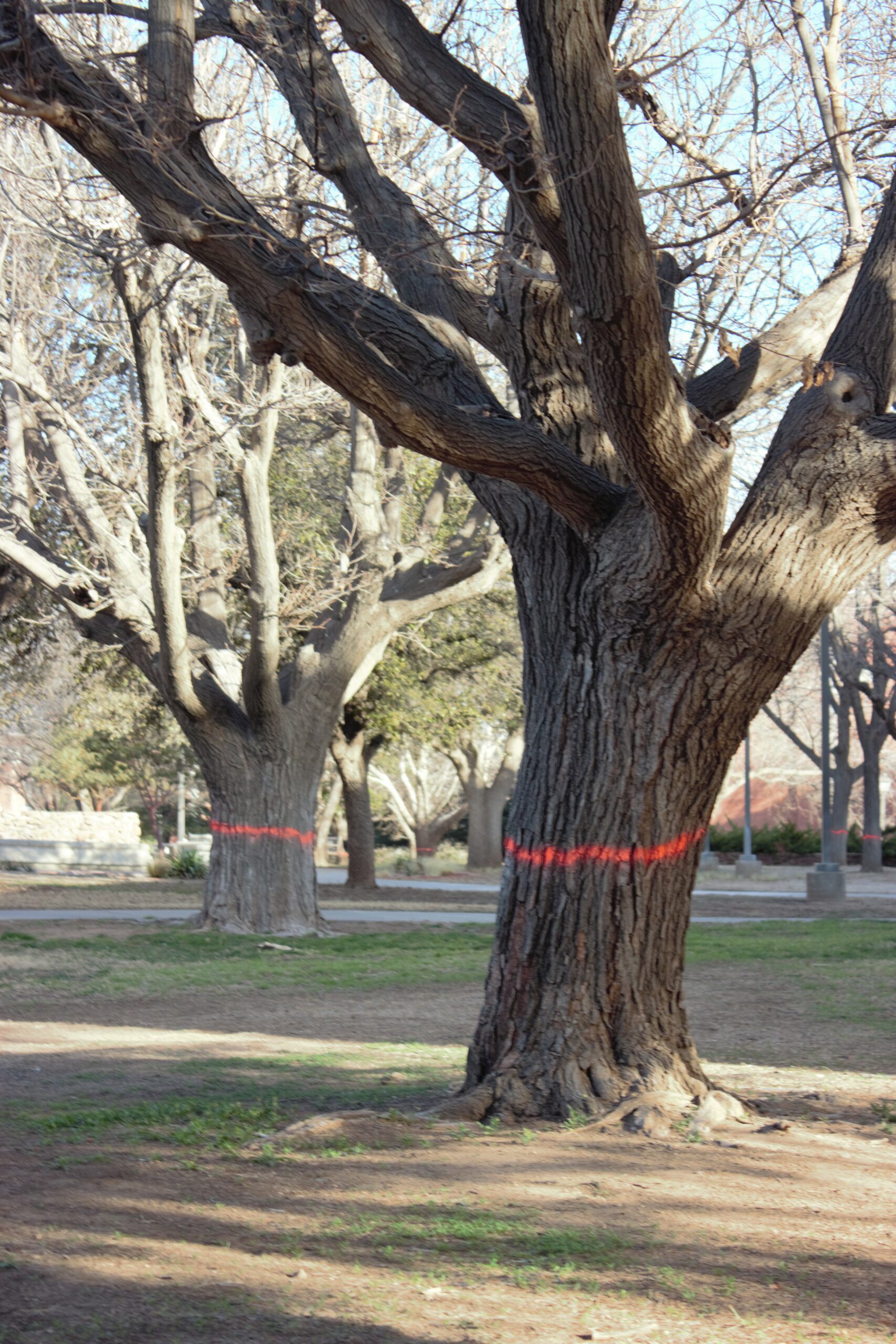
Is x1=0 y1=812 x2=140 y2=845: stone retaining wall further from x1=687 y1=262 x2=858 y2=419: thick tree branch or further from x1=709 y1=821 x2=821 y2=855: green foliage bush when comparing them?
x1=687 y1=262 x2=858 y2=419: thick tree branch

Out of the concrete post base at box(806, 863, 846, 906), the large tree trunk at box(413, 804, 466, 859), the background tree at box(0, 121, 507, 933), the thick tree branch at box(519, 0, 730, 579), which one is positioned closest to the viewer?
the thick tree branch at box(519, 0, 730, 579)

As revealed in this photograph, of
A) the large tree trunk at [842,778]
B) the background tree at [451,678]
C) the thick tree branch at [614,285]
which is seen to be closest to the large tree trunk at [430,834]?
the large tree trunk at [842,778]

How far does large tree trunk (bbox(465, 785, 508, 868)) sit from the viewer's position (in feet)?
119

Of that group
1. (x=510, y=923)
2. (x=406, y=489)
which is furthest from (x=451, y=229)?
(x=406, y=489)

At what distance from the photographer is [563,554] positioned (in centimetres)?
615

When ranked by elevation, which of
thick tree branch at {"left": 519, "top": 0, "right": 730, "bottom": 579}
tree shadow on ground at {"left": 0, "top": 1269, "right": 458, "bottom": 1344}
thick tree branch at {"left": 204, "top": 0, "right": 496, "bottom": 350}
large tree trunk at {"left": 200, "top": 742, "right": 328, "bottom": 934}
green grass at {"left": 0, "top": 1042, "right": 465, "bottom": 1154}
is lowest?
green grass at {"left": 0, "top": 1042, "right": 465, "bottom": 1154}

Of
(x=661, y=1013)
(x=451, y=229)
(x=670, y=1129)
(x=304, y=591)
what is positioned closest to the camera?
(x=670, y=1129)

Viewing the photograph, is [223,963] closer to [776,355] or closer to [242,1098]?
[242,1098]

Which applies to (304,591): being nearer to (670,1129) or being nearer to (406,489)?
(406,489)

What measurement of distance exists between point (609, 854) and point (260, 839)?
9.43 meters

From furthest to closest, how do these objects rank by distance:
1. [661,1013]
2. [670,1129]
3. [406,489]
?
[406,489] < [661,1013] < [670,1129]

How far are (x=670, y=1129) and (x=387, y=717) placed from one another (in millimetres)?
18335

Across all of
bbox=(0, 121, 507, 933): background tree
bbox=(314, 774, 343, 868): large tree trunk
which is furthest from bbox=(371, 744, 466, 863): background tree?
bbox=(0, 121, 507, 933): background tree

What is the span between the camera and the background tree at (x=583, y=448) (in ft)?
16.4
